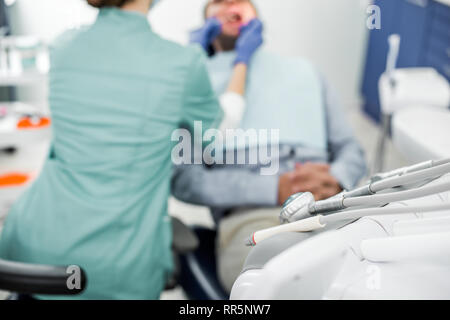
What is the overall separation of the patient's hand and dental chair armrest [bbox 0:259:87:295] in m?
0.54

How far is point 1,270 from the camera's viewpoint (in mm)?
1051

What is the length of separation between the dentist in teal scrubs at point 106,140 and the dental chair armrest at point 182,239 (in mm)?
116

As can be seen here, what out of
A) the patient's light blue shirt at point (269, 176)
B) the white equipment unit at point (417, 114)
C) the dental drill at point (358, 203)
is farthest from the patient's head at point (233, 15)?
the dental drill at point (358, 203)

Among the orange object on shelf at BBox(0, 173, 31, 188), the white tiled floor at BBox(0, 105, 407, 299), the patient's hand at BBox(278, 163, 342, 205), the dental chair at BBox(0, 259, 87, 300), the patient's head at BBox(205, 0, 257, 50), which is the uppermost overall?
the patient's head at BBox(205, 0, 257, 50)

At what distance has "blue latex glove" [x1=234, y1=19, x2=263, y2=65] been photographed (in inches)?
67.4

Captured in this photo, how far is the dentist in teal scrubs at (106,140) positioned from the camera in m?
1.23

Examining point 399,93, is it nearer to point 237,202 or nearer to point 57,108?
point 237,202

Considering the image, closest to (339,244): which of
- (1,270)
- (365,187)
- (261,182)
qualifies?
(365,187)

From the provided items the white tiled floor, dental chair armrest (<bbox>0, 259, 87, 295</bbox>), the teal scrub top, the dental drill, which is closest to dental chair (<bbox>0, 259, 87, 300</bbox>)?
dental chair armrest (<bbox>0, 259, 87, 295</bbox>)

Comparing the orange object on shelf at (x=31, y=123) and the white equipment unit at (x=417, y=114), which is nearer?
the white equipment unit at (x=417, y=114)

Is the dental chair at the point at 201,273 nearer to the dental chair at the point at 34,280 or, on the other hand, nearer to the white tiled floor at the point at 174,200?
the dental chair at the point at 34,280

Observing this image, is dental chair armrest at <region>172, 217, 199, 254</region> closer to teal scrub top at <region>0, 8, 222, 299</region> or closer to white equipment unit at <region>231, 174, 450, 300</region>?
teal scrub top at <region>0, 8, 222, 299</region>

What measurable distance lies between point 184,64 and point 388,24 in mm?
2522

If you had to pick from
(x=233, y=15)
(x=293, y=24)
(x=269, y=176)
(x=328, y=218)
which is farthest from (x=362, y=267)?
(x=293, y=24)
